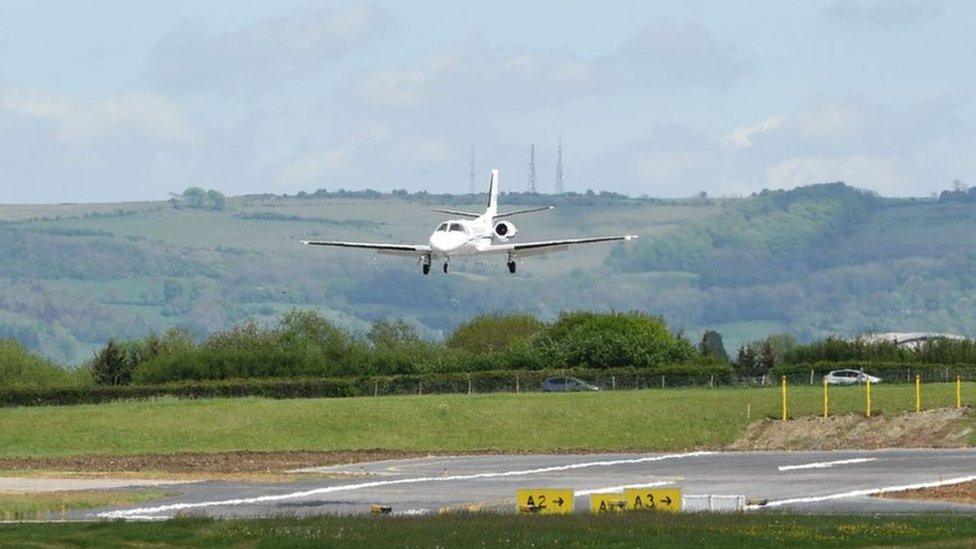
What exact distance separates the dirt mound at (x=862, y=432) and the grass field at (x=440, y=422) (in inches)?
51.6

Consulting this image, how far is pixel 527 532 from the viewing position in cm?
3853

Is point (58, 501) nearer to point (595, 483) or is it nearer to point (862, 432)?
point (595, 483)

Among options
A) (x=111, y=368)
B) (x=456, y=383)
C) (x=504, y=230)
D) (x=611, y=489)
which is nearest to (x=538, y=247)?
(x=504, y=230)

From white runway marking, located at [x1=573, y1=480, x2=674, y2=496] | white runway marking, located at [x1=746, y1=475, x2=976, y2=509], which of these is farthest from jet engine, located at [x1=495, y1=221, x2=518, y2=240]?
white runway marking, located at [x1=746, y1=475, x2=976, y2=509]

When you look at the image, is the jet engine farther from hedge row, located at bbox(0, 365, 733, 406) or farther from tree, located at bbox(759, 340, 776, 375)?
tree, located at bbox(759, 340, 776, 375)

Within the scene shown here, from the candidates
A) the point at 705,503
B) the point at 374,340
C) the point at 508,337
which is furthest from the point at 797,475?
the point at 374,340

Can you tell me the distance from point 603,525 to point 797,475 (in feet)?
62.6

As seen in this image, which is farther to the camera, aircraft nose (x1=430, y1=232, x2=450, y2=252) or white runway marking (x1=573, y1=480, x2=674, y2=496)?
aircraft nose (x1=430, y1=232, x2=450, y2=252)

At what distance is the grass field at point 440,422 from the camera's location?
252 feet

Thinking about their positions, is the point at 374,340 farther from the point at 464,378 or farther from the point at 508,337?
the point at 464,378

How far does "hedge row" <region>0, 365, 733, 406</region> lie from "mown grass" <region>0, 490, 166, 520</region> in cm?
4299

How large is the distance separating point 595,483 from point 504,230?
3120 centimetres

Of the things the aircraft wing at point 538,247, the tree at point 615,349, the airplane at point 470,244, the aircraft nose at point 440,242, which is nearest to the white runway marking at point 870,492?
the airplane at point 470,244

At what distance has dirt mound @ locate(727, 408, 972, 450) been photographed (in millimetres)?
71688
